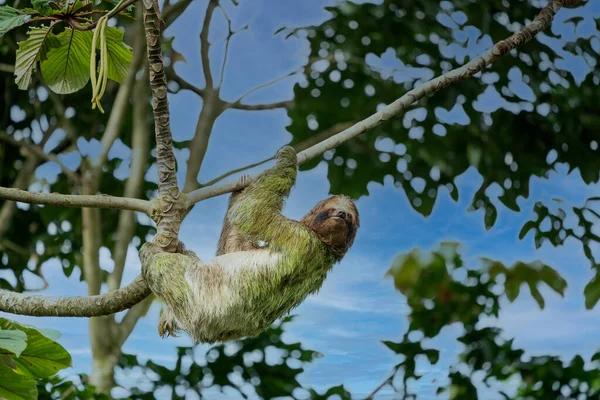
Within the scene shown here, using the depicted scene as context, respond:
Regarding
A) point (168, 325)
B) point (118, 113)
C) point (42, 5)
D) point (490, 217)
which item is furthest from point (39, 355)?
point (490, 217)

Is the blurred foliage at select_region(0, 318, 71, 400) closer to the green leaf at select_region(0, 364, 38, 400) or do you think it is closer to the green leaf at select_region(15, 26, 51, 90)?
the green leaf at select_region(0, 364, 38, 400)

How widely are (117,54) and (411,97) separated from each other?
1.68m

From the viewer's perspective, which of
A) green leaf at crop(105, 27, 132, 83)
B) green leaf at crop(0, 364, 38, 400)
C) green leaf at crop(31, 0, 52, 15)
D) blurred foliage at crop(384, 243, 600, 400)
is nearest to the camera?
→ green leaf at crop(0, 364, 38, 400)

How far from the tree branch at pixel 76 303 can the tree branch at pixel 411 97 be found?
49 centimetres

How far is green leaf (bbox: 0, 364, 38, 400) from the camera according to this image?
2826 millimetres

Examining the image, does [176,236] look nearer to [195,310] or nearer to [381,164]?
[195,310]

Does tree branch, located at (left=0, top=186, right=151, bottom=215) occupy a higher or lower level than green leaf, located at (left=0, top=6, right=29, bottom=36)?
lower

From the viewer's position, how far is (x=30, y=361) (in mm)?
3121

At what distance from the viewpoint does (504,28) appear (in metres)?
7.07

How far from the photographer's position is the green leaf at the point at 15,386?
2.83m

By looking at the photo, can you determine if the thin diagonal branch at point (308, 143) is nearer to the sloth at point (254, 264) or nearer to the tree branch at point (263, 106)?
the tree branch at point (263, 106)

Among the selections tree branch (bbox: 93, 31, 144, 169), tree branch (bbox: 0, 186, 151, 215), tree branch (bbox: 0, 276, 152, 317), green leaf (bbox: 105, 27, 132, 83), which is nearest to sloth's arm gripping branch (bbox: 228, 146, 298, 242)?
tree branch (bbox: 0, 186, 151, 215)

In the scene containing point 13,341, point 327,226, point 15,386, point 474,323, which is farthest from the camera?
point 474,323

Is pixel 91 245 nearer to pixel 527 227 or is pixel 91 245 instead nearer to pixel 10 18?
pixel 10 18
